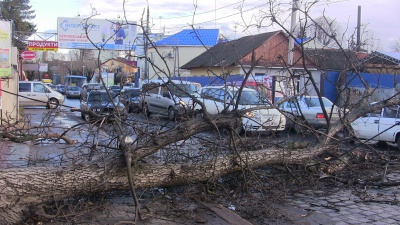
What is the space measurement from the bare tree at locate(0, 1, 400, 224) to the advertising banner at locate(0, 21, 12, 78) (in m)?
8.11

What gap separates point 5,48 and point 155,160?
31.1ft

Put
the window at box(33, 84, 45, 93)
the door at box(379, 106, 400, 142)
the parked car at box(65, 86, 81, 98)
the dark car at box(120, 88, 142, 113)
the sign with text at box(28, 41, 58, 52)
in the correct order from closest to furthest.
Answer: the dark car at box(120, 88, 142, 113) → the door at box(379, 106, 400, 142) → the window at box(33, 84, 45, 93) → the sign with text at box(28, 41, 58, 52) → the parked car at box(65, 86, 81, 98)

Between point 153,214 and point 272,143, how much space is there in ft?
8.85

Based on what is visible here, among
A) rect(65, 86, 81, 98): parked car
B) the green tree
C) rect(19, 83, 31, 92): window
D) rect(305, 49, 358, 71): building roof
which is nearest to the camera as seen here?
rect(305, 49, 358, 71): building roof

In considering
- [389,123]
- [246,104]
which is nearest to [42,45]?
[389,123]

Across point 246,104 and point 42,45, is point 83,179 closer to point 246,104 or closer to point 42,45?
point 246,104

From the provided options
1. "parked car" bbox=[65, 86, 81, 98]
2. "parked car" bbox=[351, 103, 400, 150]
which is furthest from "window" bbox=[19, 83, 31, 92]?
"parked car" bbox=[351, 103, 400, 150]

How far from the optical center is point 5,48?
13.8 m

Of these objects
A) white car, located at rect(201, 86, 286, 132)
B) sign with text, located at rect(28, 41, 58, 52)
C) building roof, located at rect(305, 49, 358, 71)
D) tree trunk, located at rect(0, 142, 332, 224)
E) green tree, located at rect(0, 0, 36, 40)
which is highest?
green tree, located at rect(0, 0, 36, 40)

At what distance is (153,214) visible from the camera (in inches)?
224

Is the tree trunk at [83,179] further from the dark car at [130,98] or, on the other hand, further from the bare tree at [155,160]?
the dark car at [130,98]

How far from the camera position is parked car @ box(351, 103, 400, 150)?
1248 centimetres

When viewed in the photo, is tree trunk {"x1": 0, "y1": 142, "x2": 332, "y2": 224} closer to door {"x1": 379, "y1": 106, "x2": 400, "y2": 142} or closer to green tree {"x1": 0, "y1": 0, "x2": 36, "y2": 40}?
door {"x1": 379, "y1": 106, "x2": 400, "y2": 142}

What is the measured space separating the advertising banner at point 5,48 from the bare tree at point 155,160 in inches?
319
